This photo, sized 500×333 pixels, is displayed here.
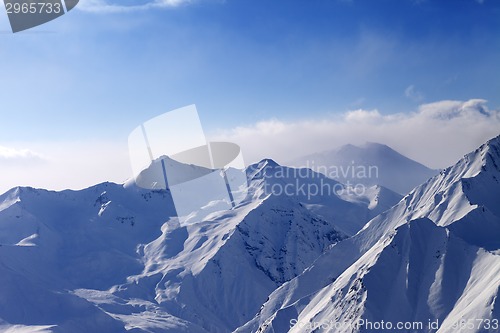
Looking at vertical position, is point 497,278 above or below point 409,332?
above

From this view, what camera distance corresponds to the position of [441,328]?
19575cm

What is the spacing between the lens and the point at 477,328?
17938 cm

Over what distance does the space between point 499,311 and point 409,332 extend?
31.3 metres

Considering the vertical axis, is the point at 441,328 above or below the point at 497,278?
below

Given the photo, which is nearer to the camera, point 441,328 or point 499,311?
point 499,311

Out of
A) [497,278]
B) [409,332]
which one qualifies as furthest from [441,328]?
[497,278]

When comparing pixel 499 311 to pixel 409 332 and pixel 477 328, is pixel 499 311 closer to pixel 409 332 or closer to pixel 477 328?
pixel 477 328

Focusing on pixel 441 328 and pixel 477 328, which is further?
pixel 441 328

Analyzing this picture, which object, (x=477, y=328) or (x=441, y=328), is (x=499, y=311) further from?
(x=441, y=328)

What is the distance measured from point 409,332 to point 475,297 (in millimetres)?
24807

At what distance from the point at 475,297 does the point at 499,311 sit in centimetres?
1740

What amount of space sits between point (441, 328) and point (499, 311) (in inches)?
843

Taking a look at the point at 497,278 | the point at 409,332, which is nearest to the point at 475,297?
the point at 497,278

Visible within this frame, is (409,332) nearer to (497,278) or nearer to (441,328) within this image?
(441,328)
